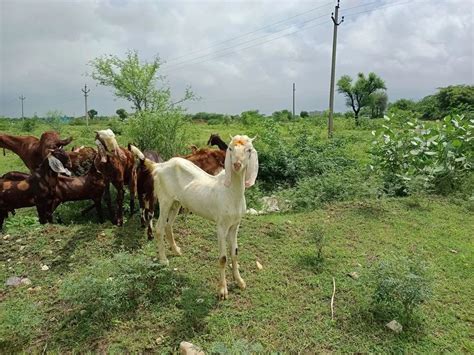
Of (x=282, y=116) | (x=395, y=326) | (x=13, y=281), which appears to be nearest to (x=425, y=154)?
(x=395, y=326)

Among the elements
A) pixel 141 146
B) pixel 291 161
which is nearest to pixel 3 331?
pixel 141 146

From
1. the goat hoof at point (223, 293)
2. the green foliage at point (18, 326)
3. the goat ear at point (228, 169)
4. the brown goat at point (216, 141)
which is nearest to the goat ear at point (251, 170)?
the goat ear at point (228, 169)

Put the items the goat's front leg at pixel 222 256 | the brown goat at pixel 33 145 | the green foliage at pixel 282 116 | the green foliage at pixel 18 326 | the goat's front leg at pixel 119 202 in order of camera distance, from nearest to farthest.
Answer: the green foliage at pixel 18 326
the goat's front leg at pixel 222 256
the goat's front leg at pixel 119 202
the brown goat at pixel 33 145
the green foliage at pixel 282 116

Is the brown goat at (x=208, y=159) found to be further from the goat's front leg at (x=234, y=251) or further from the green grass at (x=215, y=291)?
the goat's front leg at (x=234, y=251)

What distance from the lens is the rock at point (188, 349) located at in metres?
3.41

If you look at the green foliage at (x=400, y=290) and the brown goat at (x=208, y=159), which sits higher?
the brown goat at (x=208, y=159)

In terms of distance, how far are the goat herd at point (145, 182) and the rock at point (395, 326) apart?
5.29 feet

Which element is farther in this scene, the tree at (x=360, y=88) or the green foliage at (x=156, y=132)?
the tree at (x=360, y=88)

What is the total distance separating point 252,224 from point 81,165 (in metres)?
4.08

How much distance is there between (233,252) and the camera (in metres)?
4.36

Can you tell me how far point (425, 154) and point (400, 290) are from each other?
232 inches

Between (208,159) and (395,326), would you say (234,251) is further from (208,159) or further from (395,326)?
(208,159)

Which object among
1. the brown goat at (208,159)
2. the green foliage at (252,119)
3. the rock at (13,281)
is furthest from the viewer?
the green foliage at (252,119)

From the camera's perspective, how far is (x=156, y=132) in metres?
10.0
